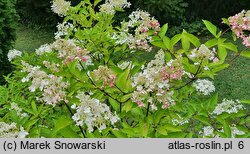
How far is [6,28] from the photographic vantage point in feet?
A: 16.7

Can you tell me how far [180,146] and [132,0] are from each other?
5.90 meters

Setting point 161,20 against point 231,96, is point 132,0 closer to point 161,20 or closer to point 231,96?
point 161,20

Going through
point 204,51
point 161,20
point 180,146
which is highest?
point 161,20

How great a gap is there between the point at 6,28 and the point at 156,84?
380 centimetres

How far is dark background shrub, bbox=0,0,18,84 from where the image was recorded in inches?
194

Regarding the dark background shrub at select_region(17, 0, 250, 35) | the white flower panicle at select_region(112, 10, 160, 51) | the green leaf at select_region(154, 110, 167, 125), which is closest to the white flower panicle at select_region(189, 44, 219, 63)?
the green leaf at select_region(154, 110, 167, 125)

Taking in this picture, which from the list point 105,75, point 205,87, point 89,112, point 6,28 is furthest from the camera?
point 6,28

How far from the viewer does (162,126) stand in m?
1.76

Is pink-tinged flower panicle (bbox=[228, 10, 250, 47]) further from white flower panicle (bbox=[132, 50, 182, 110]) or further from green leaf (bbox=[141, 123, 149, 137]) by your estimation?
green leaf (bbox=[141, 123, 149, 137])

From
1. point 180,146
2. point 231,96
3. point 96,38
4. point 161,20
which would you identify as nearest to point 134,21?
point 96,38

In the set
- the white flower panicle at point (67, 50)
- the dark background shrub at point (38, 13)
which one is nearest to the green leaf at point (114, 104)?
the white flower panicle at point (67, 50)

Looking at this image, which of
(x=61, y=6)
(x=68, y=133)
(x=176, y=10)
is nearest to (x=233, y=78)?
(x=176, y=10)

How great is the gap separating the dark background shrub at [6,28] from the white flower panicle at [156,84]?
3.55 m

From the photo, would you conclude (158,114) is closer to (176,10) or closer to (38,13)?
(176,10)
